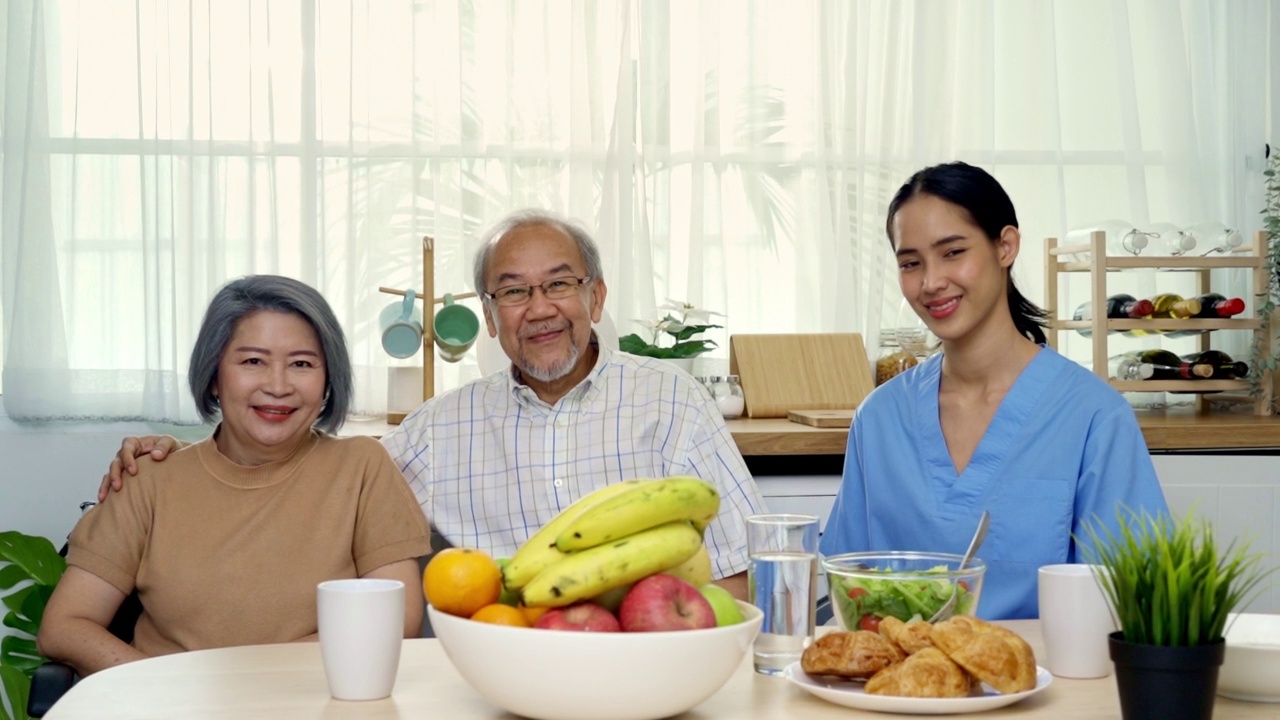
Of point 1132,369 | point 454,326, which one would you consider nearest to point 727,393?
point 454,326

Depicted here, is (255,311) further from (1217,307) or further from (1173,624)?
(1217,307)

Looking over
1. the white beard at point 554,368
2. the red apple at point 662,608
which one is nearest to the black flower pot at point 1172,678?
the red apple at point 662,608

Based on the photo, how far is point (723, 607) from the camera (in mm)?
1099

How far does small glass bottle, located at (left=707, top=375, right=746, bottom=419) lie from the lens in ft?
9.86

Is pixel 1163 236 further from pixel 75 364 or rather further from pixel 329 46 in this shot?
pixel 75 364

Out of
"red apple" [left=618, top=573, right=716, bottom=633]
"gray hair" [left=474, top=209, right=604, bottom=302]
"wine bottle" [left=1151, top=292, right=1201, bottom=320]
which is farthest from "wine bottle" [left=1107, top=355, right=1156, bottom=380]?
"red apple" [left=618, top=573, right=716, bottom=633]

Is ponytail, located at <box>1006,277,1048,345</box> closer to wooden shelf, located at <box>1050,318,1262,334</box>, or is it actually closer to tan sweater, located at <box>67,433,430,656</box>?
tan sweater, located at <box>67,433,430,656</box>

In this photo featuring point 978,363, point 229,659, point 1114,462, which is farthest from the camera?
point 978,363

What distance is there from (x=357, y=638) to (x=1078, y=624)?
66 cm

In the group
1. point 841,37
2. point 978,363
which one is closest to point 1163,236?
point 841,37

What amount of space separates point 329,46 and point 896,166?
1383mm

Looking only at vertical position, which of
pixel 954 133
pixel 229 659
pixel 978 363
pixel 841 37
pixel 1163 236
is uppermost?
pixel 841 37

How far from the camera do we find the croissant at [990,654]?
3.69 feet

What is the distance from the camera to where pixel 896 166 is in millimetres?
3258
